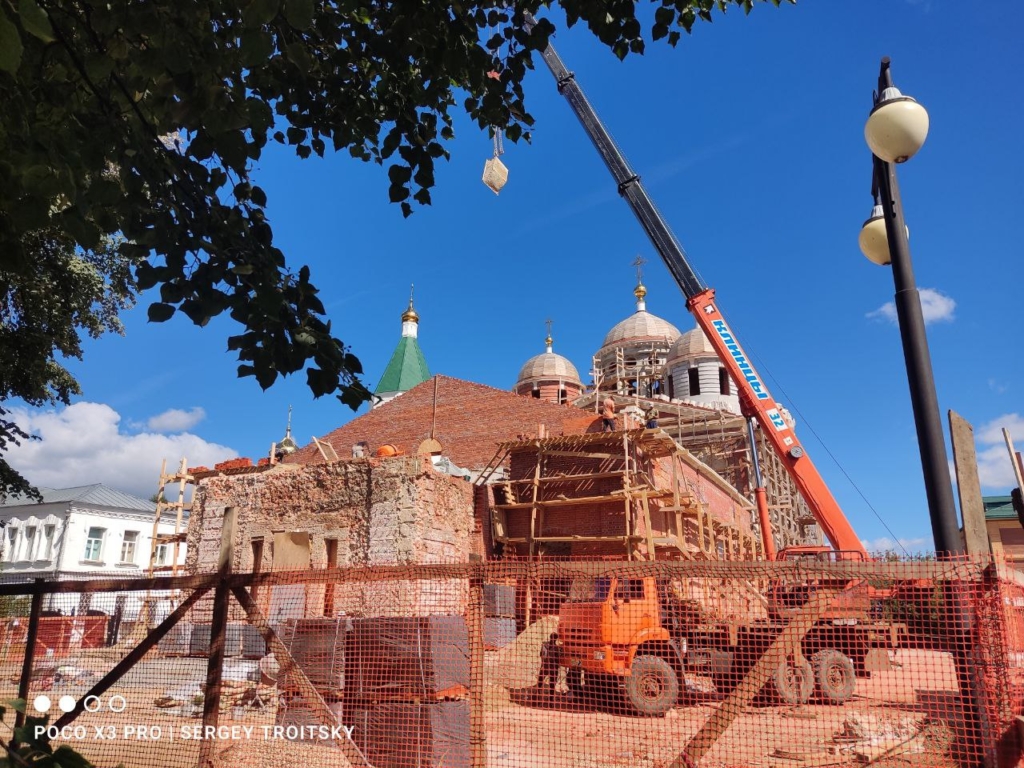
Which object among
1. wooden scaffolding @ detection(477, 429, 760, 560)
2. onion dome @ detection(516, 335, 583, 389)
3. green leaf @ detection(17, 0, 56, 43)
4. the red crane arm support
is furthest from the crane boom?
onion dome @ detection(516, 335, 583, 389)

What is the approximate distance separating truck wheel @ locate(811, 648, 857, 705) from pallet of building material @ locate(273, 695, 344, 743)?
686cm

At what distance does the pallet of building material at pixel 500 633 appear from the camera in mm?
11070

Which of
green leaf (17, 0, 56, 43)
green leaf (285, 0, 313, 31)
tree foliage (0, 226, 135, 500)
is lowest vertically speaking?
green leaf (17, 0, 56, 43)

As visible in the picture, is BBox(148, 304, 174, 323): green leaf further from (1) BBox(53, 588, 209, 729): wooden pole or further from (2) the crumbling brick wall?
(2) the crumbling brick wall

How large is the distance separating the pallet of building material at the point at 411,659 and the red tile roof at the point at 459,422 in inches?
615

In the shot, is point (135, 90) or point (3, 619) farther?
point (3, 619)

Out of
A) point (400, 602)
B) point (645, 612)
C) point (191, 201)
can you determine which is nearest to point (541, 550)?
point (400, 602)

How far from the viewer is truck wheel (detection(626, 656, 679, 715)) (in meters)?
9.34

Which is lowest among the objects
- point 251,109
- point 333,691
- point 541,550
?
point 333,691

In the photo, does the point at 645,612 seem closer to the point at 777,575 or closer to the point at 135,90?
the point at 777,575

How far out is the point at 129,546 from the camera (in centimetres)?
4097

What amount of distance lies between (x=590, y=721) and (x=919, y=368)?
6.98m

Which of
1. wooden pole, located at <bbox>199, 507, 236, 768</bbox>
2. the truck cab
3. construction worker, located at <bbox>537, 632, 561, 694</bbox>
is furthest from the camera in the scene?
construction worker, located at <bbox>537, 632, 561, 694</bbox>

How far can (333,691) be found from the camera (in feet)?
19.5
